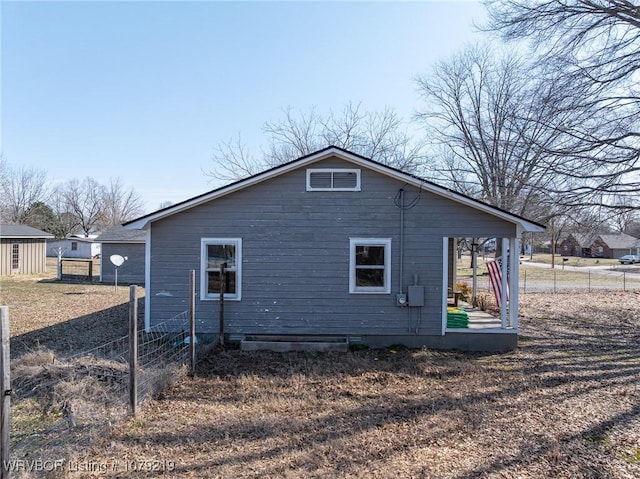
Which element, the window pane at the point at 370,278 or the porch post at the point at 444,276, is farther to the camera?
the window pane at the point at 370,278

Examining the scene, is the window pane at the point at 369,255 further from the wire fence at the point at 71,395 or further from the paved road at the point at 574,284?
the paved road at the point at 574,284

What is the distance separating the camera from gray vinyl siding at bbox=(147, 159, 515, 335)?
8.56 m

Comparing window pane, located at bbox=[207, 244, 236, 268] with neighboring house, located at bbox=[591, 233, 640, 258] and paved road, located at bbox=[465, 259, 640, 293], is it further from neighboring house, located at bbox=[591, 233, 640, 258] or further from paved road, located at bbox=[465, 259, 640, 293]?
neighboring house, located at bbox=[591, 233, 640, 258]

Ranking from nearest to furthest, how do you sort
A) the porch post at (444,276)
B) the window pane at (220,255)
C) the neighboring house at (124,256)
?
1. the porch post at (444,276)
2. the window pane at (220,255)
3. the neighboring house at (124,256)

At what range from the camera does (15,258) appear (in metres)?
24.0

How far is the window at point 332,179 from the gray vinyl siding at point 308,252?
4.6 inches

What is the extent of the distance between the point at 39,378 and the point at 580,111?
42.6 ft

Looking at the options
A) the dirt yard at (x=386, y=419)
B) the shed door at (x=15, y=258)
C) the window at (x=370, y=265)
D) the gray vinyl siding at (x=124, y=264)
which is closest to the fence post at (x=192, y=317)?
the dirt yard at (x=386, y=419)

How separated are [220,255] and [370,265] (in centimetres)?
328

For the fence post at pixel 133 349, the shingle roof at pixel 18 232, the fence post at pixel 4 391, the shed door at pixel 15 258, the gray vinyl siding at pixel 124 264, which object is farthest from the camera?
the shed door at pixel 15 258

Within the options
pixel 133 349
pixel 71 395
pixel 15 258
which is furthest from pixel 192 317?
pixel 15 258

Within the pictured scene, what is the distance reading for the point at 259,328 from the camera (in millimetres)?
8656

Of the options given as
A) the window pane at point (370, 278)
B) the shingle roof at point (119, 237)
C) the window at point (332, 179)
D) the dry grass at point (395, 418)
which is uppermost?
the window at point (332, 179)

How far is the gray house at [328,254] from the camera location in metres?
8.54
